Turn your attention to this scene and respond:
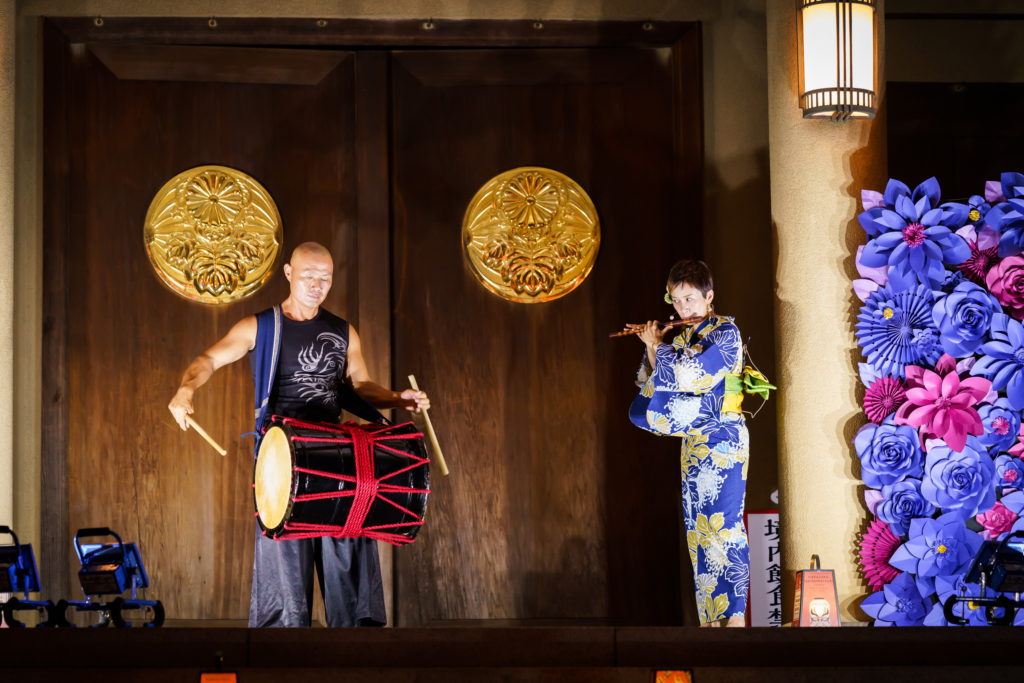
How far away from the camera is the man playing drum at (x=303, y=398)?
4195 millimetres

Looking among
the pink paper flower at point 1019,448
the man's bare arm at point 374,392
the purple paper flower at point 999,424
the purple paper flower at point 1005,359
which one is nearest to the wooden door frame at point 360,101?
the man's bare arm at point 374,392

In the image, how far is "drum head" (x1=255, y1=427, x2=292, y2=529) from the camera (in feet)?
12.9

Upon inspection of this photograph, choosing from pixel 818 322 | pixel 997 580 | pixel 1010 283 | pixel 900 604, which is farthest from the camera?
pixel 818 322

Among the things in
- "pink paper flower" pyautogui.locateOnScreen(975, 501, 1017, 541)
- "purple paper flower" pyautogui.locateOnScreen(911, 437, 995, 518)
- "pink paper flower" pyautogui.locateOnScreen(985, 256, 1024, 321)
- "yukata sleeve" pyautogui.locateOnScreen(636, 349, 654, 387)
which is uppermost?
"pink paper flower" pyautogui.locateOnScreen(985, 256, 1024, 321)

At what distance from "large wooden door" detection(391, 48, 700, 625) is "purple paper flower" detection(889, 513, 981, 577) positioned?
1.26m

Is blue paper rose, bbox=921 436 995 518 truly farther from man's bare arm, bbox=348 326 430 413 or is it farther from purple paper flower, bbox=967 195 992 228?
man's bare arm, bbox=348 326 430 413

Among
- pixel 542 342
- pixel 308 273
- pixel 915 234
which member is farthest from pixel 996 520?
pixel 308 273

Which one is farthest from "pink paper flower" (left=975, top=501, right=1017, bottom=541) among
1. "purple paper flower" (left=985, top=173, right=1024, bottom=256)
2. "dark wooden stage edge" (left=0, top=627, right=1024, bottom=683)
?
"dark wooden stage edge" (left=0, top=627, right=1024, bottom=683)

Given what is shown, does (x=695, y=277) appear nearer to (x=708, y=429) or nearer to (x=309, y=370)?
(x=708, y=429)

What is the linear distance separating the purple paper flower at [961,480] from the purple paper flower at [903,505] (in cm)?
4

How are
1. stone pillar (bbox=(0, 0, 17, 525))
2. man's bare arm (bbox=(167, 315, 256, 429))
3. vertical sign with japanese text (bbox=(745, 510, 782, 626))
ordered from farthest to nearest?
stone pillar (bbox=(0, 0, 17, 525)) < vertical sign with japanese text (bbox=(745, 510, 782, 626)) < man's bare arm (bbox=(167, 315, 256, 429))

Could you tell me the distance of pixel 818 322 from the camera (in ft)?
15.5

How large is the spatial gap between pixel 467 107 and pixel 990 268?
239 cm

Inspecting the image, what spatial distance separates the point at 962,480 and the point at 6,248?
3.95 metres
